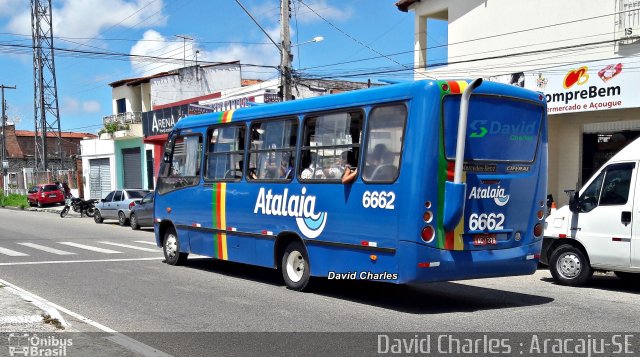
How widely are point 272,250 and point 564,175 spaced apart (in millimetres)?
11368

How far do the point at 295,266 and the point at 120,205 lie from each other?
17600mm

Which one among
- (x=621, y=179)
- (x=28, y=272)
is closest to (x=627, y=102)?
(x=621, y=179)

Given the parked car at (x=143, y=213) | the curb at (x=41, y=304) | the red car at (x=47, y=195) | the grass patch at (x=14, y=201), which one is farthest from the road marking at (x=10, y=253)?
the grass patch at (x=14, y=201)

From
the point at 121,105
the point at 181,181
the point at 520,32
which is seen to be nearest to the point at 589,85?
the point at 520,32

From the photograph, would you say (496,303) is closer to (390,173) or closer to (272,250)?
(390,173)

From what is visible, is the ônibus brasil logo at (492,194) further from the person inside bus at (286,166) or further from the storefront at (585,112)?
the storefront at (585,112)

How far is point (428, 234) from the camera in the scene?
7.90m

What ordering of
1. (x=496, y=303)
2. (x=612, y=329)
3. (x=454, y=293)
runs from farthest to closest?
(x=454, y=293), (x=496, y=303), (x=612, y=329)

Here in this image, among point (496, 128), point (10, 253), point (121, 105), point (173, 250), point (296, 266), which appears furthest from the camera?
point (121, 105)

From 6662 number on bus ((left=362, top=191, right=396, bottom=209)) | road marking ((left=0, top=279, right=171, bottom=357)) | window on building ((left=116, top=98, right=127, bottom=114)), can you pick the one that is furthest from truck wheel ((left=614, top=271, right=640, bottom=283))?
window on building ((left=116, top=98, right=127, bottom=114))

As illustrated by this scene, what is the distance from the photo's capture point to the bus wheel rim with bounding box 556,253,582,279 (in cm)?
1043

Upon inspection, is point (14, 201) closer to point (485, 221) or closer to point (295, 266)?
point (295, 266)

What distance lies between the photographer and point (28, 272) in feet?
40.1

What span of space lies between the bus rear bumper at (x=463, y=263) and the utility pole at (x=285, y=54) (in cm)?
1346
